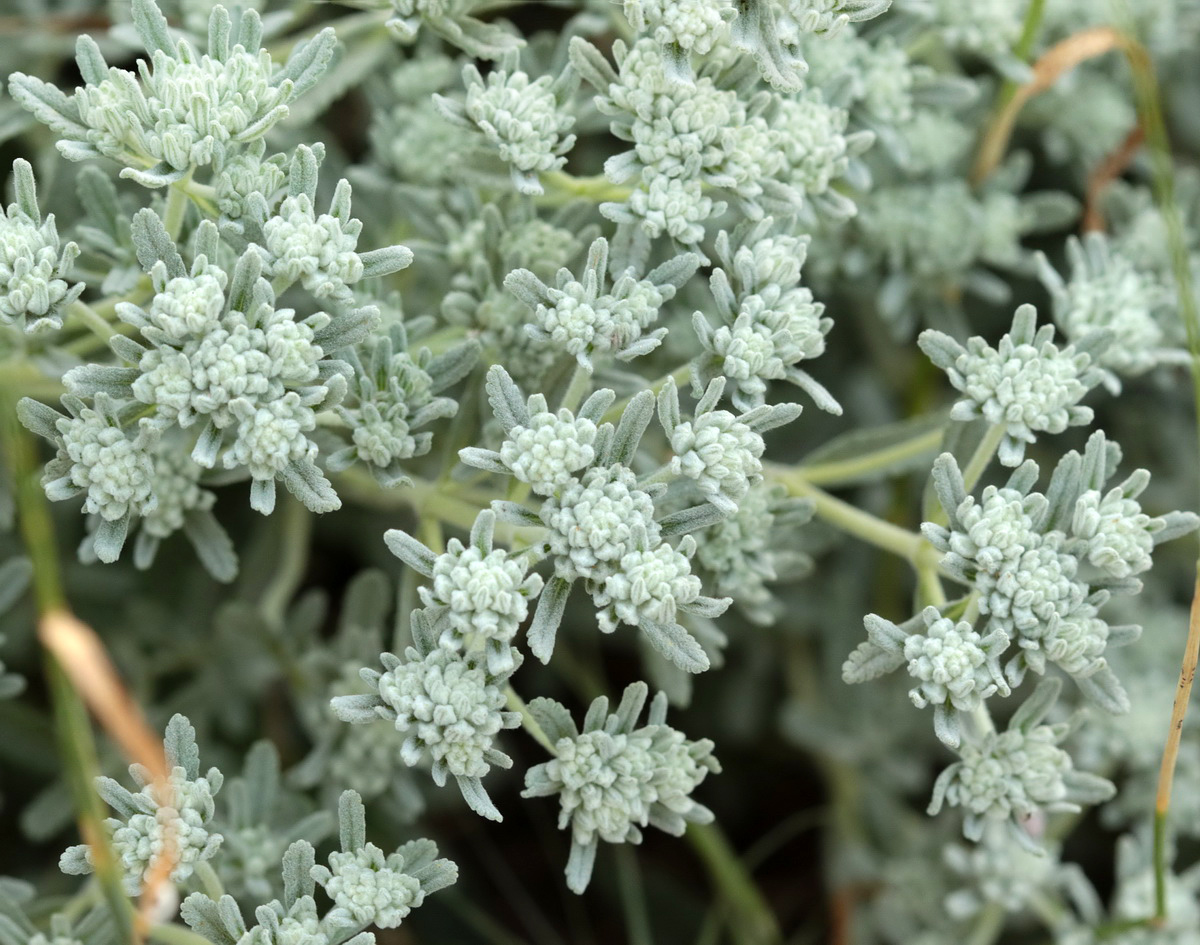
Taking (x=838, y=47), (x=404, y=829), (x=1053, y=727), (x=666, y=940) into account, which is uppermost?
(x=838, y=47)

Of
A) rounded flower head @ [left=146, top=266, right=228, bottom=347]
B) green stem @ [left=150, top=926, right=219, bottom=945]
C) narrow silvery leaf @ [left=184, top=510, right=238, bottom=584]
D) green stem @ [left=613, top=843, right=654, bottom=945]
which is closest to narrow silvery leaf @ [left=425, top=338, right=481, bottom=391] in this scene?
rounded flower head @ [left=146, top=266, right=228, bottom=347]

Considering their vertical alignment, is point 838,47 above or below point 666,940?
above

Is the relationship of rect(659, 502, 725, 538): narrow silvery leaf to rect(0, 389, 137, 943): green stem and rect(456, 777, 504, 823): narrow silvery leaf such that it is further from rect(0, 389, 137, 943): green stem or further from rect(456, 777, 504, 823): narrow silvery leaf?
rect(0, 389, 137, 943): green stem

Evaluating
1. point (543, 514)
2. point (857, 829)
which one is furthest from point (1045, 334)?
point (857, 829)

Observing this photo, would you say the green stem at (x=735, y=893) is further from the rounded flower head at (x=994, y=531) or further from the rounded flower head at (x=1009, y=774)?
the rounded flower head at (x=994, y=531)

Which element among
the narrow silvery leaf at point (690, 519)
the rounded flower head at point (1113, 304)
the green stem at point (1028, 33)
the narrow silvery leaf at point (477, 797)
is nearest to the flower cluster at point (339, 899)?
the narrow silvery leaf at point (477, 797)

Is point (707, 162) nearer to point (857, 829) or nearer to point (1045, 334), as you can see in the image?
point (1045, 334)

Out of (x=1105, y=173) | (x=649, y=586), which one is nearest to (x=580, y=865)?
(x=649, y=586)
